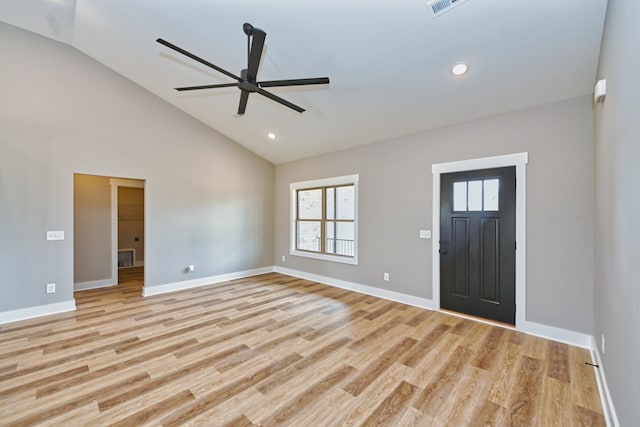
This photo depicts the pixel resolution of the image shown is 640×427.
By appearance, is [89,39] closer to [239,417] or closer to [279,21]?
[279,21]

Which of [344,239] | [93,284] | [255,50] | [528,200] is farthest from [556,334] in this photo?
[93,284]

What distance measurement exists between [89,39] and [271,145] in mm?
3074

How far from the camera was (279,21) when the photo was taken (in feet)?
8.93

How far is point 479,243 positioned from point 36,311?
6080 mm

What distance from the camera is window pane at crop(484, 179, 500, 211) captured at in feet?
11.3

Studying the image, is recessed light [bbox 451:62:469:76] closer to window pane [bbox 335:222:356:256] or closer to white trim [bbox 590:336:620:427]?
white trim [bbox 590:336:620:427]

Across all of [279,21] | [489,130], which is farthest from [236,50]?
[489,130]

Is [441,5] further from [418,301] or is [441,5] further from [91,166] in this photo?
[91,166]

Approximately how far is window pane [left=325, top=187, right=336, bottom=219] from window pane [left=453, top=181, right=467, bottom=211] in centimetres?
243

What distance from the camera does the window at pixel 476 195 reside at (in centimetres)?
346

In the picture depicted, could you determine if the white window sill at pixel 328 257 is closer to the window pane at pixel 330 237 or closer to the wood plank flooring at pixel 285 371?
the window pane at pixel 330 237

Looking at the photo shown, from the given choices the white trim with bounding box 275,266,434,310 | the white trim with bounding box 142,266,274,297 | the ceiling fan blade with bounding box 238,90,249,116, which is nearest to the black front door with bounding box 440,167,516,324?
the white trim with bounding box 275,266,434,310

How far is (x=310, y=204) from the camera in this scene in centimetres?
613

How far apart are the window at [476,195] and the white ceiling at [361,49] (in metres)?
0.89
